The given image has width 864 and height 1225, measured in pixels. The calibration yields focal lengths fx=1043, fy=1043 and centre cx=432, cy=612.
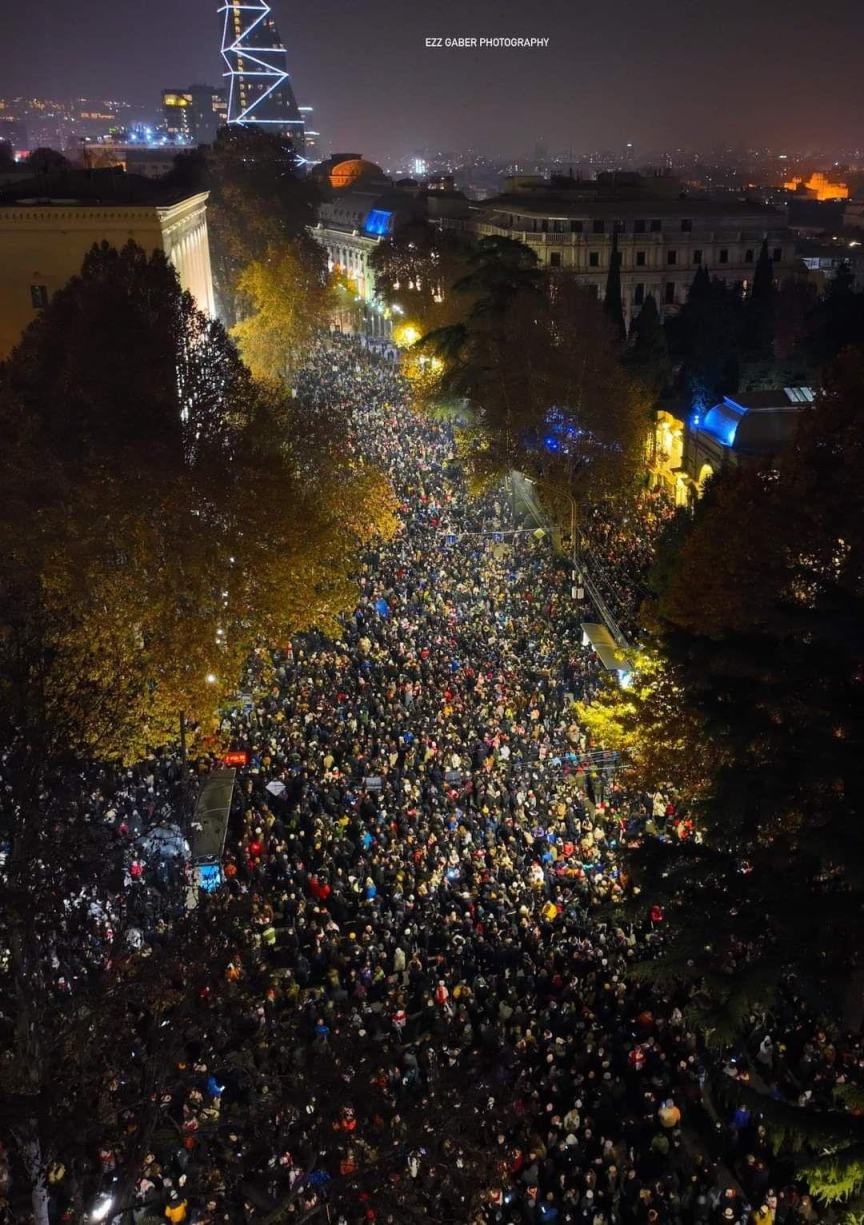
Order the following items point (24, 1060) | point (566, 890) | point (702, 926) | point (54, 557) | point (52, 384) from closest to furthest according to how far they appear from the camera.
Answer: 1. point (24, 1060)
2. point (702, 926)
3. point (566, 890)
4. point (54, 557)
5. point (52, 384)

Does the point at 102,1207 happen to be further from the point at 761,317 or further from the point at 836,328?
the point at 761,317

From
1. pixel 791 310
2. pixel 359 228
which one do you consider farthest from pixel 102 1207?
pixel 359 228

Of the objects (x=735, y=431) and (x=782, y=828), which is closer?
(x=782, y=828)

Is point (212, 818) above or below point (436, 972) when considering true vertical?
above

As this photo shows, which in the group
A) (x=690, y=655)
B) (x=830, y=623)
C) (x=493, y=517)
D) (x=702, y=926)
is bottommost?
(x=493, y=517)

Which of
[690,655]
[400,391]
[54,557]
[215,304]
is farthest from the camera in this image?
[215,304]

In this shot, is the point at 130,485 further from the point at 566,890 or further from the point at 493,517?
the point at 493,517

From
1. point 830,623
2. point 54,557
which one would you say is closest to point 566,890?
point 830,623
